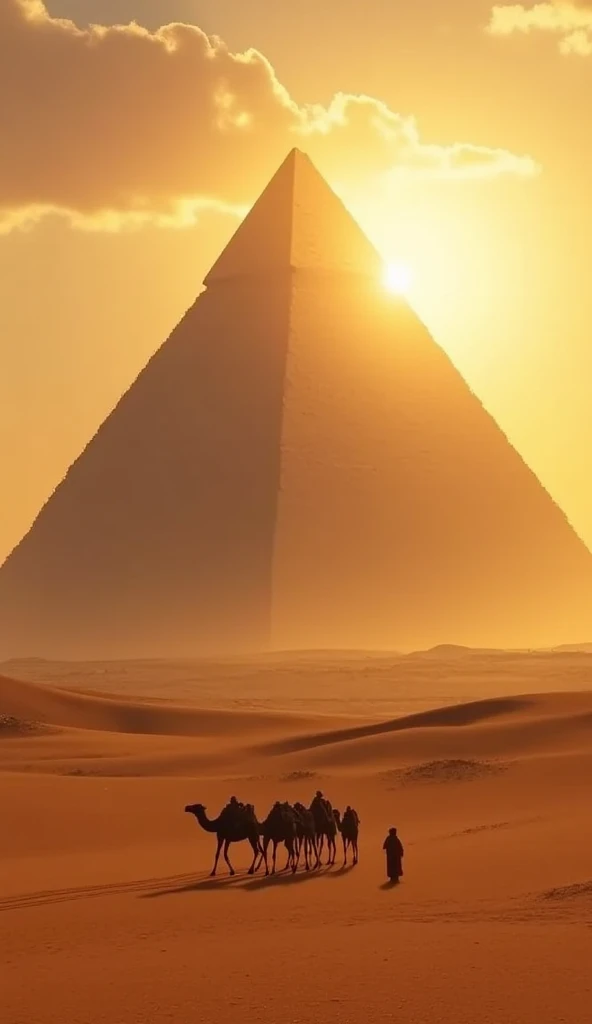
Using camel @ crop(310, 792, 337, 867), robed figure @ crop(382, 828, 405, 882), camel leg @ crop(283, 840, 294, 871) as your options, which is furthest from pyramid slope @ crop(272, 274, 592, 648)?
robed figure @ crop(382, 828, 405, 882)

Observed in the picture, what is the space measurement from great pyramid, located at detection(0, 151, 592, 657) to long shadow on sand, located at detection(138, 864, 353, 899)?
159 feet

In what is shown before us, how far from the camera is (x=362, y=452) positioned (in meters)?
66.2

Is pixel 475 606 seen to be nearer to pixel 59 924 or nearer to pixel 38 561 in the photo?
pixel 38 561

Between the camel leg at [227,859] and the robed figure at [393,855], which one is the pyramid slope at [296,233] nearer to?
the camel leg at [227,859]

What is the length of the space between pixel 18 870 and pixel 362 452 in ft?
185

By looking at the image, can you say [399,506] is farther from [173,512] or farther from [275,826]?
[275,826]

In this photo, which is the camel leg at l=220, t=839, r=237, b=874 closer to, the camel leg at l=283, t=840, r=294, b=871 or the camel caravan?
the camel caravan

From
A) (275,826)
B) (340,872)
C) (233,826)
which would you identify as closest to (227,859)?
(233,826)

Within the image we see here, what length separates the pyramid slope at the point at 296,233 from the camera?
226 ft

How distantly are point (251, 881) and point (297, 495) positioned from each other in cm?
5379

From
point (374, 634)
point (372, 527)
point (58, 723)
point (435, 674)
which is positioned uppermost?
point (372, 527)

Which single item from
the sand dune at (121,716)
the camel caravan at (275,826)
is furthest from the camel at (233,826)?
the sand dune at (121,716)

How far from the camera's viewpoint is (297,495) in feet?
207

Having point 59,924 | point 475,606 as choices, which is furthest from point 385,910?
point 475,606
